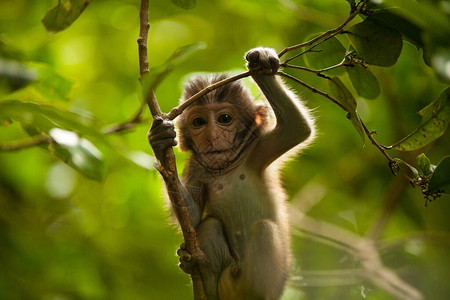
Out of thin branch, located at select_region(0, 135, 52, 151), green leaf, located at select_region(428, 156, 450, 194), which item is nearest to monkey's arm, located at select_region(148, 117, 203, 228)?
thin branch, located at select_region(0, 135, 52, 151)

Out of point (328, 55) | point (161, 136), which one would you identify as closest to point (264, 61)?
point (328, 55)

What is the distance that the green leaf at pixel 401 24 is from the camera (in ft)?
6.57

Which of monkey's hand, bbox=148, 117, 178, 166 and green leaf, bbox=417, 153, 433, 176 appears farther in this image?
monkey's hand, bbox=148, 117, 178, 166

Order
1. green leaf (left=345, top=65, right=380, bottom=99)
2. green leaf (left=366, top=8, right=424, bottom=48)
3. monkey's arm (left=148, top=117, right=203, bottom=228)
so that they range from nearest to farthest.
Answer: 1. green leaf (left=366, top=8, right=424, bottom=48)
2. green leaf (left=345, top=65, right=380, bottom=99)
3. monkey's arm (left=148, top=117, right=203, bottom=228)

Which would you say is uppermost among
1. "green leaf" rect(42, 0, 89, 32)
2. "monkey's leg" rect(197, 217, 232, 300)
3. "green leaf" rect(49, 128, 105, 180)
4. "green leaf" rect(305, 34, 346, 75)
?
"green leaf" rect(42, 0, 89, 32)

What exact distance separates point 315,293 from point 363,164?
Answer: 5.65ft

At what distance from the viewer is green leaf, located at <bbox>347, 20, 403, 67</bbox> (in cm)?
213

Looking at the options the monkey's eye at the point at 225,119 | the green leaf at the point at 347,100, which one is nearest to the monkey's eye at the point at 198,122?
the monkey's eye at the point at 225,119

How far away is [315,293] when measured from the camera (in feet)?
13.9

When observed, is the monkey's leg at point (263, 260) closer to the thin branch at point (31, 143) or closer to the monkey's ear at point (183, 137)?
the monkey's ear at point (183, 137)

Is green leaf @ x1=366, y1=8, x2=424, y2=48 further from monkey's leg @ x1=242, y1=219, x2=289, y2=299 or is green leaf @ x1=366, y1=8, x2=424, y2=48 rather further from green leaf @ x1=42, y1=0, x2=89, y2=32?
monkey's leg @ x1=242, y1=219, x2=289, y2=299

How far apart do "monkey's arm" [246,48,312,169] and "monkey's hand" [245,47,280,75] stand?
27 mm

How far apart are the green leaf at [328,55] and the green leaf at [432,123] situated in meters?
0.42

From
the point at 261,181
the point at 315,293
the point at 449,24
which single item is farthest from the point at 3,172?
the point at 449,24
